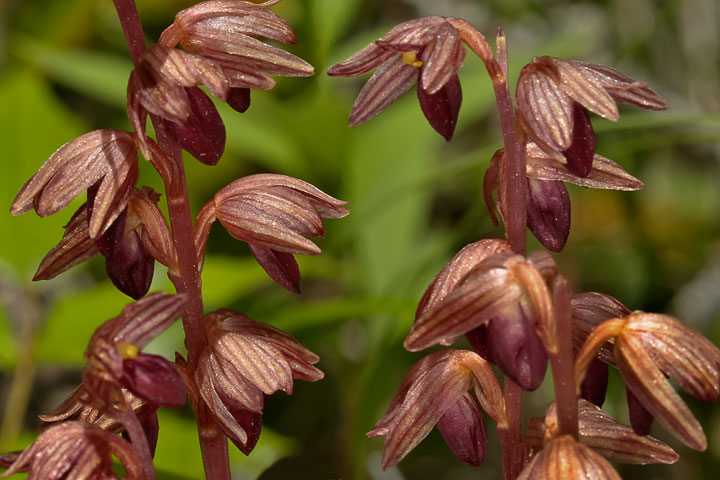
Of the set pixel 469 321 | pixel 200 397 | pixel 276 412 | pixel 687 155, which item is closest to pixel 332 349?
pixel 276 412

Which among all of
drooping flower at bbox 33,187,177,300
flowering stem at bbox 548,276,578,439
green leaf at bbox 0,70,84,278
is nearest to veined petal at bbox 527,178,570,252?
flowering stem at bbox 548,276,578,439

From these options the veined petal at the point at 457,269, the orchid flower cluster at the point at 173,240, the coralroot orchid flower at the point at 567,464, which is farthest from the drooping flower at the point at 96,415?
the coralroot orchid flower at the point at 567,464

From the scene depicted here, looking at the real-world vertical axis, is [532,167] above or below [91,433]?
above

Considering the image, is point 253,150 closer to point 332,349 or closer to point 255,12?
point 332,349

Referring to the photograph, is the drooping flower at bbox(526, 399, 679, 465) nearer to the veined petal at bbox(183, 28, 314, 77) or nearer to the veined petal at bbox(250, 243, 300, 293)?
the veined petal at bbox(250, 243, 300, 293)

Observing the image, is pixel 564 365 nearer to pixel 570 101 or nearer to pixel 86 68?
pixel 570 101

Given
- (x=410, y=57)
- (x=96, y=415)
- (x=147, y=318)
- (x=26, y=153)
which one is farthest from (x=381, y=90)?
(x=26, y=153)
